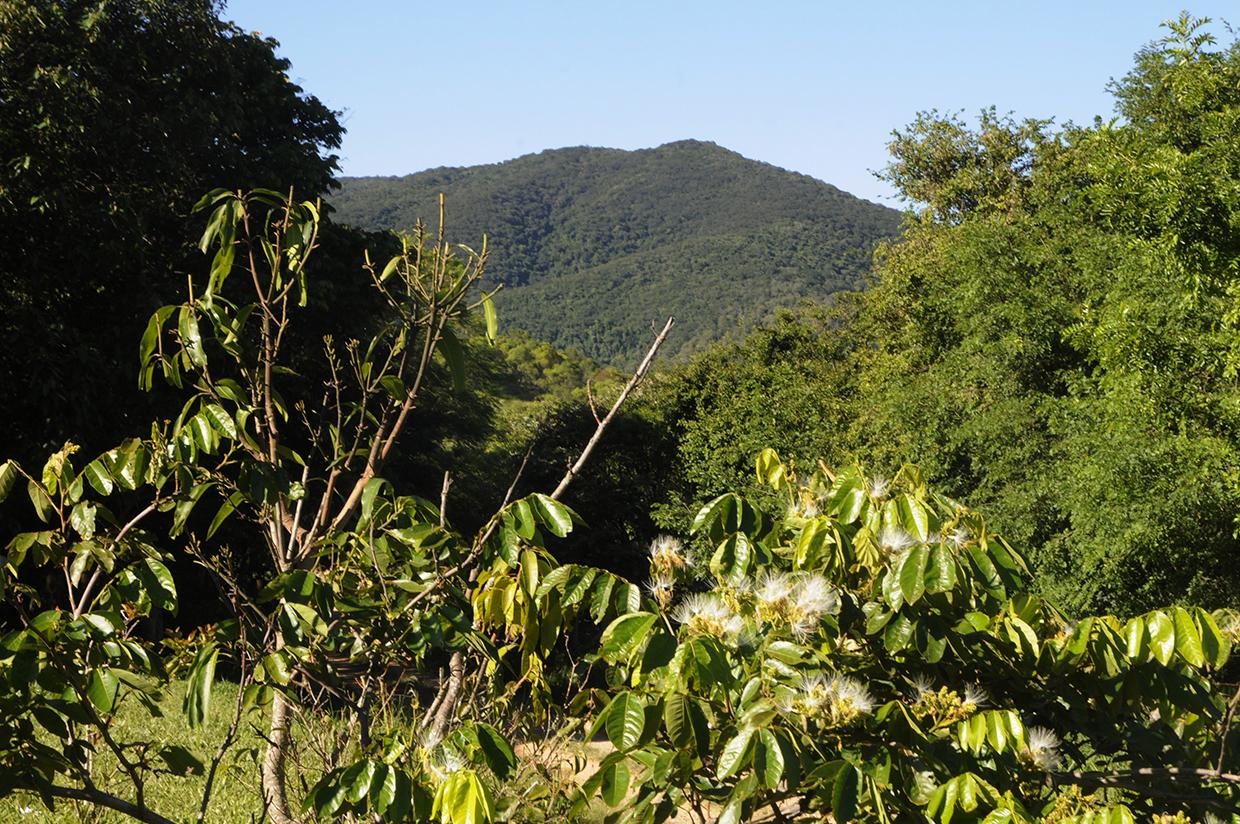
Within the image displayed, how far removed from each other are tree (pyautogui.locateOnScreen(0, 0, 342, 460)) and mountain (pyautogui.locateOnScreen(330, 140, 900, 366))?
4979cm

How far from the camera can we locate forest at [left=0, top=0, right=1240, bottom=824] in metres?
2.10

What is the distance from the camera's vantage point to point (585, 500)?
19250 mm

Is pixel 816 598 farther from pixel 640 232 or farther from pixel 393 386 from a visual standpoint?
pixel 640 232

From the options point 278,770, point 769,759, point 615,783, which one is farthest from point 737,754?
point 278,770

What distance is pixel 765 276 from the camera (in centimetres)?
8312

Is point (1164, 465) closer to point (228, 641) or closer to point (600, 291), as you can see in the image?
point (228, 641)

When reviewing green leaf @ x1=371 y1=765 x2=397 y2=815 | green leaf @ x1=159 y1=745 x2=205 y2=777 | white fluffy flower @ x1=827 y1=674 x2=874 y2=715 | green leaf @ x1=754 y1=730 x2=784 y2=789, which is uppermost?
green leaf @ x1=754 y1=730 x2=784 y2=789

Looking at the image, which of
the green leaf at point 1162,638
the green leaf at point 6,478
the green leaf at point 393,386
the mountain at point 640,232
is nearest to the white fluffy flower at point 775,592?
the green leaf at point 1162,638

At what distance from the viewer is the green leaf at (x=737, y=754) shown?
181 centimetres

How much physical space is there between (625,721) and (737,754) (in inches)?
7.7

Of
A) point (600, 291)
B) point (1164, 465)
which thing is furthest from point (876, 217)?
point (1164, 465)

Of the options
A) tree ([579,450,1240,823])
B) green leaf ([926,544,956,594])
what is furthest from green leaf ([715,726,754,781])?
green leaf ([926,544,956,594])

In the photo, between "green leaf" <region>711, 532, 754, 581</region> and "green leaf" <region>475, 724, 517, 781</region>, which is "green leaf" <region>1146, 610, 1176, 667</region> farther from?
"green leaf" <region>475, 724, 517, 781</region>

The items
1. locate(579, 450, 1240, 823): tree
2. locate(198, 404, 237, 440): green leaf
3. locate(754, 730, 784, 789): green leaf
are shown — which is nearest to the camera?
locate(754, 730, 784, 789): green leaf
